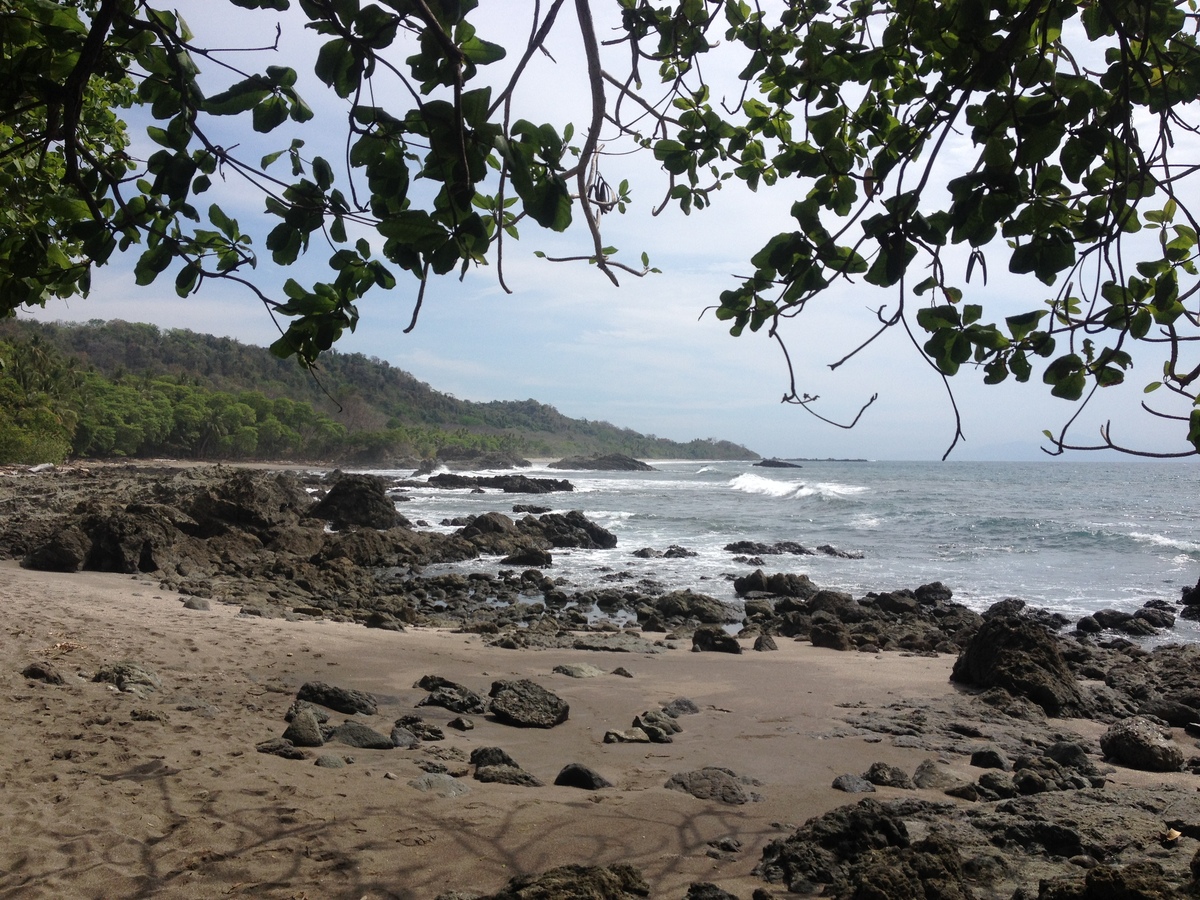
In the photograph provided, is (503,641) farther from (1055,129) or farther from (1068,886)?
(1055,129)

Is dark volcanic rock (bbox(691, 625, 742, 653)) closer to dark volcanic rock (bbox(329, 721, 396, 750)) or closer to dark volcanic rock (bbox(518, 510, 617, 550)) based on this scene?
dark volcanic rock (bbox(329, 721, 396, 750))

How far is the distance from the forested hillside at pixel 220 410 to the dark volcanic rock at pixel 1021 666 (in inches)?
262

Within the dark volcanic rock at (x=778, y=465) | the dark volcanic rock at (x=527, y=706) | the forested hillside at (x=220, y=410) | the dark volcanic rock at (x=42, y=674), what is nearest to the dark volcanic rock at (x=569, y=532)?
the forested hillside at (x=220, y=410)

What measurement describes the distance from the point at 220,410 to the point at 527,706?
71.4 m

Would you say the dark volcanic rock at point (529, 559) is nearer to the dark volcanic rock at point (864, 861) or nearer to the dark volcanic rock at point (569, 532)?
the dark volcanic rock at point (569, 532)

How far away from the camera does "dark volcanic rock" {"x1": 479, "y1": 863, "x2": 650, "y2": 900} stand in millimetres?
2725

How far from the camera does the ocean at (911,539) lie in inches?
677

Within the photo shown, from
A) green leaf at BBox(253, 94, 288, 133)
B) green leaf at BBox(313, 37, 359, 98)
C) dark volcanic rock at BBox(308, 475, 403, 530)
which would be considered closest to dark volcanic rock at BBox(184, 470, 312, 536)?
dark volcanic rock at BBox(308, 475, 403, 530)

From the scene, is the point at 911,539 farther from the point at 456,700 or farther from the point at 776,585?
the point at 456,700

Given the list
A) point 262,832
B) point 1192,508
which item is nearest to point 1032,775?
point 262,832

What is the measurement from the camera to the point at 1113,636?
12.4 meters

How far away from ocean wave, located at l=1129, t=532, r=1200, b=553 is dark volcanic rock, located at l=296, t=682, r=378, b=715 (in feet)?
80.3

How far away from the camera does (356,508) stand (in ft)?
72.0

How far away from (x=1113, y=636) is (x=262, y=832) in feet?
42.4
